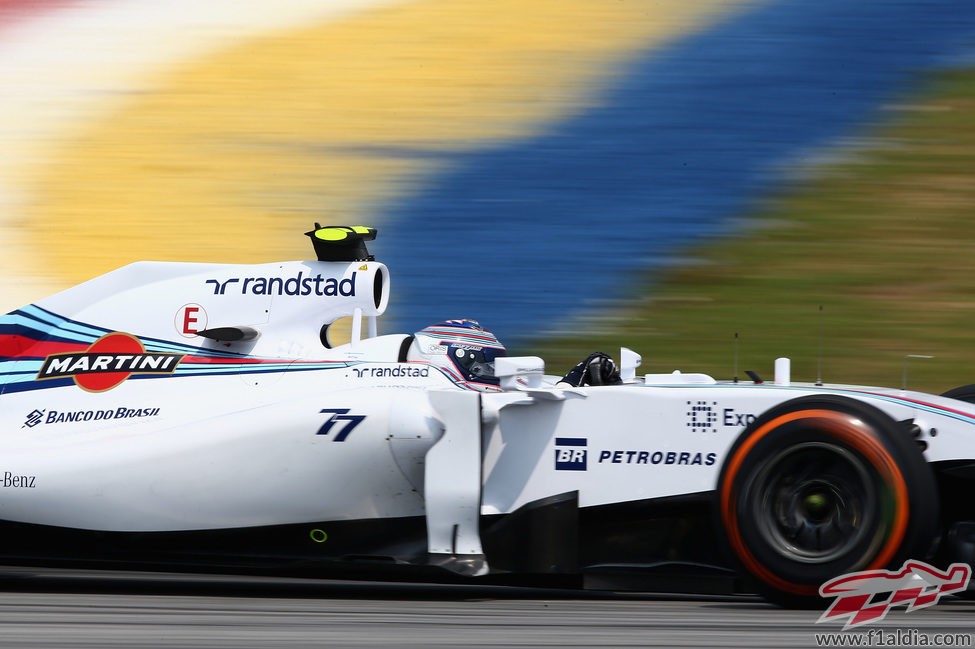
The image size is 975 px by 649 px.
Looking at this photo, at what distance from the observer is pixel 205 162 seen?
12.3m

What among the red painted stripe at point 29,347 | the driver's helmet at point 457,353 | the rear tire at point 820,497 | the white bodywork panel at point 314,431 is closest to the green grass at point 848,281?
the driver's helmet at point 457,353

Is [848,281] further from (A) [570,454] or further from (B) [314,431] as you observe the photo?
(B) [314,431]

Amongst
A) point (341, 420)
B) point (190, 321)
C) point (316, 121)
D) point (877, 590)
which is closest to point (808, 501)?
point (877, 590)

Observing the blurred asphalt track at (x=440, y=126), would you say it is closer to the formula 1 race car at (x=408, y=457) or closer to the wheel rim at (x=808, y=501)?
the formula 1 race car at (x=408, y=457)

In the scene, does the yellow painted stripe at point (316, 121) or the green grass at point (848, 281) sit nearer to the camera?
the green grass at point (848, 281)

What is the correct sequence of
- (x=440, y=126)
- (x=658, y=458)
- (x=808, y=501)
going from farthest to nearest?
1. (x=440, y=126)
2. (x=658, y=458)
3. (x=808, y=501)

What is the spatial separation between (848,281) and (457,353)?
549 centimetres

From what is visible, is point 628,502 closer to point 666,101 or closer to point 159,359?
point 159,359

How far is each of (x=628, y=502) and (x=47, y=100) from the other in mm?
9983

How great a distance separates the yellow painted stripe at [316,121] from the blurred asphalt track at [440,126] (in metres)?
0.02

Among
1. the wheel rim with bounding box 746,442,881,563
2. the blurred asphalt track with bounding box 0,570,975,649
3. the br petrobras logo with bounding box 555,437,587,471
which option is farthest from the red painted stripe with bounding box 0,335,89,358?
the wheel rim with bounding box 746,442,881,563

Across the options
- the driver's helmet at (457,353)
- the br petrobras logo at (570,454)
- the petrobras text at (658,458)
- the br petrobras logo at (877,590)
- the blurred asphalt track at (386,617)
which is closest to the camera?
the blurred asphalt track at (386,617)

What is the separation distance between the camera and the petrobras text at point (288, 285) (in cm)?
605

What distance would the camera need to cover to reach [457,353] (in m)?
5.95
